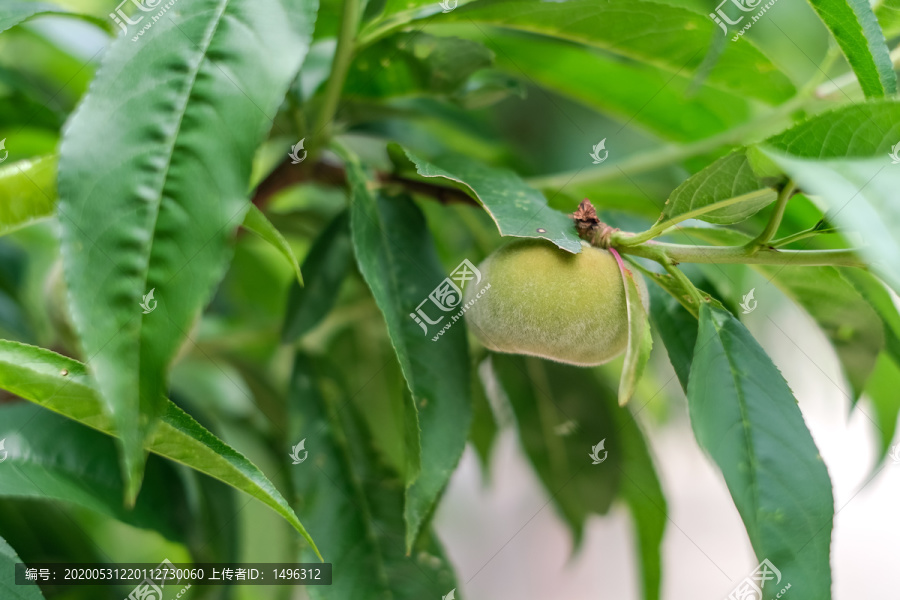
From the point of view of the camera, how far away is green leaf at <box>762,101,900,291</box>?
0.19m

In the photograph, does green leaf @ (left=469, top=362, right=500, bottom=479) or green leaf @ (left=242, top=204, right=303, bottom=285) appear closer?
green leaf @ (left=242, top=204, right=303, bottom=285)

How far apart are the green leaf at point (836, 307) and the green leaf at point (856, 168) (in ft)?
0.31

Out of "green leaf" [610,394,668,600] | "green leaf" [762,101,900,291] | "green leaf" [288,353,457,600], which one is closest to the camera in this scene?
"green leaf" [762,101,900,291]

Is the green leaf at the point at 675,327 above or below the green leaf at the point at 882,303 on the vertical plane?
above

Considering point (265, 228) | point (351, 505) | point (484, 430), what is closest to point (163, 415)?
point (265, 228)

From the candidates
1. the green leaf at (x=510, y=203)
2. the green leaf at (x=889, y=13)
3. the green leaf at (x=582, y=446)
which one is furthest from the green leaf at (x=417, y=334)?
the green leaf at (x=889, y=13)

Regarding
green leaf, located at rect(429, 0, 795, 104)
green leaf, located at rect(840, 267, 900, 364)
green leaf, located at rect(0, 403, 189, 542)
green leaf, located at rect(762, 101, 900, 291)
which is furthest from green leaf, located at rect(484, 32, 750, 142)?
green leaf, located at rect(0, 403, 189, 542)

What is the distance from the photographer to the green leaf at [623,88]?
56 cm

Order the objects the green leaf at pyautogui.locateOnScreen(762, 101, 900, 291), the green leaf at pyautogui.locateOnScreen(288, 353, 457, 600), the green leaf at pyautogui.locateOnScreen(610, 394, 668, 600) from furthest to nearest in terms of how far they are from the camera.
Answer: the green leaf at pyautogui.locateOnScreen(610, 394, 668, 600) → the green leaf at pyautogui.locateOnScreen(288, 353, 457, 600) → the green leaf at pyautogui.locateOnScreen(762, 101, 900, 291)

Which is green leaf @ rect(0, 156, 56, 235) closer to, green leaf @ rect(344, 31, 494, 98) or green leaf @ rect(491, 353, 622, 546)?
green leaf @ rect(344, 31, 494, 98)

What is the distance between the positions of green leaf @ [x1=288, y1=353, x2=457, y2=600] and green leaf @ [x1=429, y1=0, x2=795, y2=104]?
28 centimetres

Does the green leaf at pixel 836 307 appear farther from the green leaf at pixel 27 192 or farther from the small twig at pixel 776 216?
the green leaf at pixel 27 192

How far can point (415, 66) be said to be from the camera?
44cm
